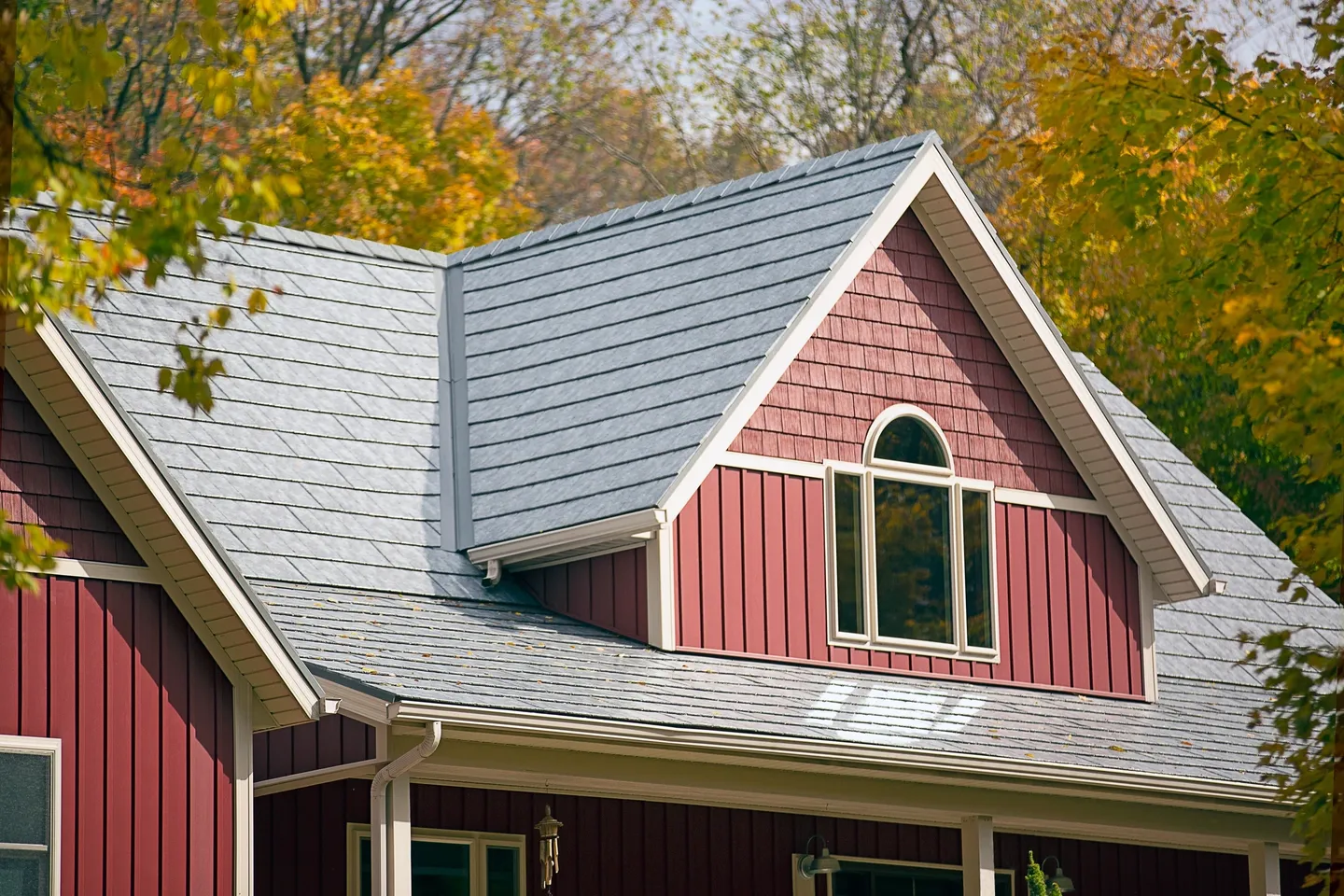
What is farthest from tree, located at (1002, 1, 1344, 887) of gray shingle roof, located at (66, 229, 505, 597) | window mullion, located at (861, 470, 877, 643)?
gray shingle roof, located at (66, 229, 505, 597)

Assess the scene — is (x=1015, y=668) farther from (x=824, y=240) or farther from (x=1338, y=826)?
(x=1338, y=826)

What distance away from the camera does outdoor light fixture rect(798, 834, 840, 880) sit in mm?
17469

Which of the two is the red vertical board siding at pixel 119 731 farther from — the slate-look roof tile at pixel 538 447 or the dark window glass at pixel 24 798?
the slate-look roof tile at pixel 538 447

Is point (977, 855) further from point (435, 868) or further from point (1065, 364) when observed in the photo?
point (1065, 364)

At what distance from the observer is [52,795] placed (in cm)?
1320

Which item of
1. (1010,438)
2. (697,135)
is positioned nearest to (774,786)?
(1010,438)

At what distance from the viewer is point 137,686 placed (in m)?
13.7

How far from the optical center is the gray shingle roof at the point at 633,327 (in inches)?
687

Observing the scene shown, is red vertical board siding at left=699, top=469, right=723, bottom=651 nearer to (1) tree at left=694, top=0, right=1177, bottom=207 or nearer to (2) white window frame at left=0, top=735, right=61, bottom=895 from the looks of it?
(2) white window frame at left=0, top=735, right=61, bottom=895

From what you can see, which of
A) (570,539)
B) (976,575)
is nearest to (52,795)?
(570,539)

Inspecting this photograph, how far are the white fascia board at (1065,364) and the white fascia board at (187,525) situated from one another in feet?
24.2

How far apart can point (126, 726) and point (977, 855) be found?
19.9 ft

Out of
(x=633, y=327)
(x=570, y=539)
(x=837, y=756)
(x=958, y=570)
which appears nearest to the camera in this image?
(x=837, y=756)

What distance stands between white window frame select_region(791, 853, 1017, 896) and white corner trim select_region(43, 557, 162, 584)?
242 inches
